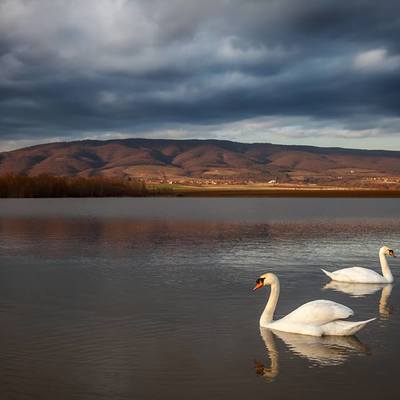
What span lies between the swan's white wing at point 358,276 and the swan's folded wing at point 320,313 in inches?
282

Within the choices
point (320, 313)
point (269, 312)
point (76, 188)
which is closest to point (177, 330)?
point (269, 312)

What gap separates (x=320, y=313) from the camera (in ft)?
43.0

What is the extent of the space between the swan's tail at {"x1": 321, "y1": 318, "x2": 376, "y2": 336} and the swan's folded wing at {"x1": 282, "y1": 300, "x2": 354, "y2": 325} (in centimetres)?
13

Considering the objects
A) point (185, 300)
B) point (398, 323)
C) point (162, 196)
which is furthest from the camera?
point (162, 196)

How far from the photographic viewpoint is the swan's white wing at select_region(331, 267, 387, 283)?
20.0 meters

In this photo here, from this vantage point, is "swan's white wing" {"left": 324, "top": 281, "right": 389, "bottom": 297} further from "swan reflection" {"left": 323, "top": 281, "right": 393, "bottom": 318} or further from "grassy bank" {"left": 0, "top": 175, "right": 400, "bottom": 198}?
"grassy bank" {"left": 0, "top": 175, "right": 400, "bottom": 198}

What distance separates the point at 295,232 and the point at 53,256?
64.6ft

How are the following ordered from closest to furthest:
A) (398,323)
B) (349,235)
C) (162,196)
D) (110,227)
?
(398,323)
(349,235)
(110,227)
(162,196)

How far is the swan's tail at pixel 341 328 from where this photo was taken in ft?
42.6

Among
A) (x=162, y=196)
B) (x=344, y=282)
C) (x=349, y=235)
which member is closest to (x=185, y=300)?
(x=344, y=282)

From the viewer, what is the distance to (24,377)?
1044 centimetres

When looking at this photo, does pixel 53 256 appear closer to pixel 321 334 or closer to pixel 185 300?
pixel 185 300

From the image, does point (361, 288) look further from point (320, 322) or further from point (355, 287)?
point (320, 322)

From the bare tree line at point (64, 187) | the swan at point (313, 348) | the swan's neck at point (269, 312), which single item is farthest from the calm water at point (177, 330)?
the bare tree line at point (64, 187)
